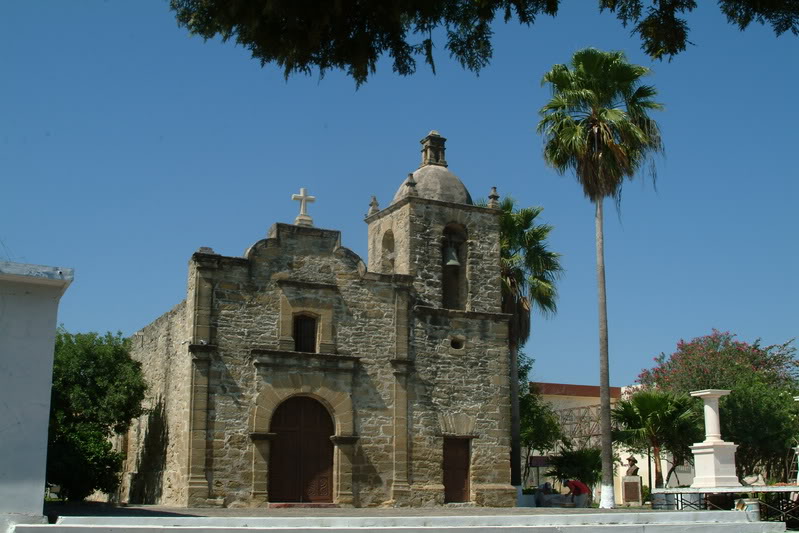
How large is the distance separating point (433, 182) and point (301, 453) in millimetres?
7957

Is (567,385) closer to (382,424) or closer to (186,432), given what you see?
(382,424)

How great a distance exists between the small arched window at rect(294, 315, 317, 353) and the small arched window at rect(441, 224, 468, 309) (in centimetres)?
382

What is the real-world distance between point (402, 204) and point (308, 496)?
7543mm

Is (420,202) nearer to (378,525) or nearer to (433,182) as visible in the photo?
(433,182)

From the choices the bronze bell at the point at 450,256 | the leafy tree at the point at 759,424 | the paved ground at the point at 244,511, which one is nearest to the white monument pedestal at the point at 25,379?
the paved ground at the point at 244,511

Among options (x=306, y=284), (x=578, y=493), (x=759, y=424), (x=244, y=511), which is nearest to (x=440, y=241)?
(x=306, y=284)

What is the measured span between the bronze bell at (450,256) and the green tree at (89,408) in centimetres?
817

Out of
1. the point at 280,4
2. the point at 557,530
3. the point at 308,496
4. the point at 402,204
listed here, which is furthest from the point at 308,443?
the point at 280,4

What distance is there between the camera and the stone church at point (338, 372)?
20.9 meters

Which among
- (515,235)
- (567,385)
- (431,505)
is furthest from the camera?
(567,385)

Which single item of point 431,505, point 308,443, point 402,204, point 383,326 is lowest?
point 431,505

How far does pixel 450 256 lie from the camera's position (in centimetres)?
2450

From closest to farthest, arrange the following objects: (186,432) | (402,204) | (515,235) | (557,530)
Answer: (557,530)
(186,432)
(402,204)
(515,235)

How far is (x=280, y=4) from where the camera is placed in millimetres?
6512
